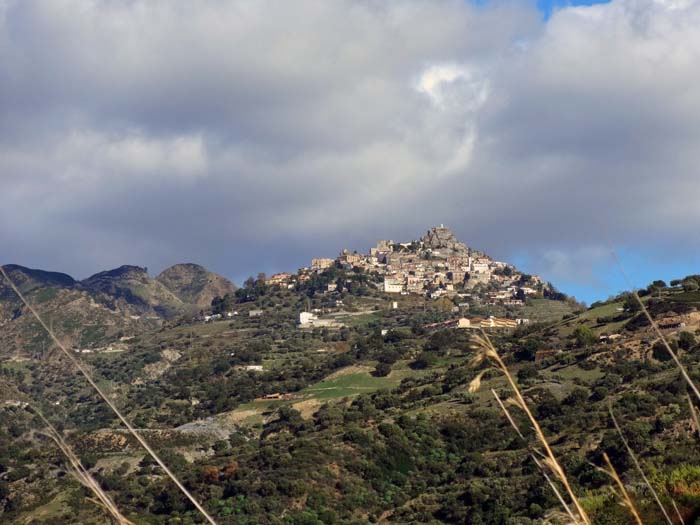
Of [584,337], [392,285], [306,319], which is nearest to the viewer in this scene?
[584,337]

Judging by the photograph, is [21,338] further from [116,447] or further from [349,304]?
[116,447]

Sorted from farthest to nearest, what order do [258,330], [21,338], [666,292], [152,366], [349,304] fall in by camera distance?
1. [21,338]
2. [349,304]
3. [258,330]
4. [152,366]
5. [666,292]

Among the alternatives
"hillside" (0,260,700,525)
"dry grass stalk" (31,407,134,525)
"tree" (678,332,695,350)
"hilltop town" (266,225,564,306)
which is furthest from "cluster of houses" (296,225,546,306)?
"dry grass stalk" (31,407,134,525)

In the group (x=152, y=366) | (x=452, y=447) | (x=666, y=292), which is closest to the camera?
(x=452, y=447)

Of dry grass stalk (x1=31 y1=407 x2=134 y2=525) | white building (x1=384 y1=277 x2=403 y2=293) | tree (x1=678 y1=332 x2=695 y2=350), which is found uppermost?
white building (x1=384 y1=277 x2=403 y2=293)

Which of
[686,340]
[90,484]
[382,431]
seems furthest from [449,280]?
[90,484]

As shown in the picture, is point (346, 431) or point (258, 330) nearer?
point (346, 431)

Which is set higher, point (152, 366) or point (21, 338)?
point (21, 338)

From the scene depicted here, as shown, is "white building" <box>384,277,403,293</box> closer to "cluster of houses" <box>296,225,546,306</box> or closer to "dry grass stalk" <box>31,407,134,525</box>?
"cluster of houses" <box>296,225,546,306</box>

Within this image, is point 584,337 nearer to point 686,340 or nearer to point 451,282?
point 686,340

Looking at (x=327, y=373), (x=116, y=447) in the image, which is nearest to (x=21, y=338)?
(x=327, y=373)

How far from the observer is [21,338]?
18812cm

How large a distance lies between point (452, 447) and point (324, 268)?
442 feet

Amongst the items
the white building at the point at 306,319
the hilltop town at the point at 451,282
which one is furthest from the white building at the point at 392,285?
the white building at the point at 306,319
